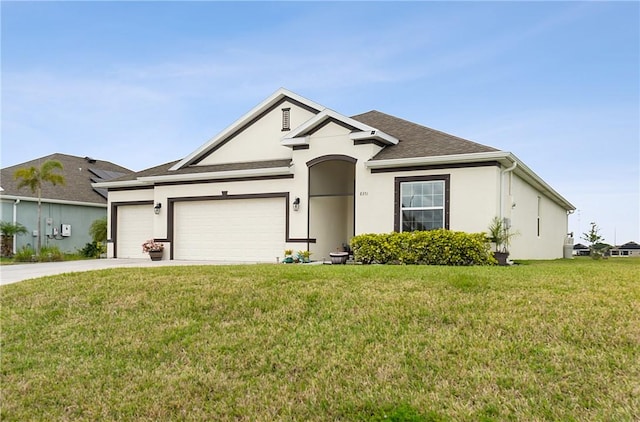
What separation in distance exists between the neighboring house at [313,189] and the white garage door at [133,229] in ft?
0.13

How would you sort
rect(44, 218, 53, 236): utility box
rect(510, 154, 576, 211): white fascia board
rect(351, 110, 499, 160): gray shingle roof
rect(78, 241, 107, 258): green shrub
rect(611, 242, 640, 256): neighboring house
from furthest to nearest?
rect(611, 242, 640, 256): neighboring house → rect(44, 218, 53, 236): utility box → rect(78, 241, 107, 258): green shrub → rect(510, 154, 576, 211): white fascia board → rect(351, 110, 499, 160): gray shingle roof

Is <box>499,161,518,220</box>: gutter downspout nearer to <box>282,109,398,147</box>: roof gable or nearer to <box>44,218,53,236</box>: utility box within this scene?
<box>282,109,398,147</box>: roof gable

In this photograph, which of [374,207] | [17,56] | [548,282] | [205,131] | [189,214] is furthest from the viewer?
[205,131]

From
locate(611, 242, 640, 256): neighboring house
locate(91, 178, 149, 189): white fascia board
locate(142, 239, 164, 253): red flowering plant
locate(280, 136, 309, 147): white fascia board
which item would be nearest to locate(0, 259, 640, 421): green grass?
locate(280, 136, 309, 147): white fascia board

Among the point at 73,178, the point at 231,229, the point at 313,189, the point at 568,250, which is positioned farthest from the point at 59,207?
the point at 568,250

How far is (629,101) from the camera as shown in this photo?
14617mm

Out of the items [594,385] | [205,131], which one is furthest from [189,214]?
[594,385]

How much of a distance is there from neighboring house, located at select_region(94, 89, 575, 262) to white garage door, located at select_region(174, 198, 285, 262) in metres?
0.04

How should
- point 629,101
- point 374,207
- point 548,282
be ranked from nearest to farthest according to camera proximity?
point 548,282 < point 629,101 < point 374,207

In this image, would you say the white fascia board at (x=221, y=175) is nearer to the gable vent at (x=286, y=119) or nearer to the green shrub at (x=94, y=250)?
the gable vent at (x=286, y=119)

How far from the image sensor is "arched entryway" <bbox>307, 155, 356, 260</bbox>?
16922mm

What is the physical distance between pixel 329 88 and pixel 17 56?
10441 millimetres

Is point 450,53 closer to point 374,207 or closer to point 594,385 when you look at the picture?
point 374,207

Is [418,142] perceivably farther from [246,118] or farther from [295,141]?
[246,118]
